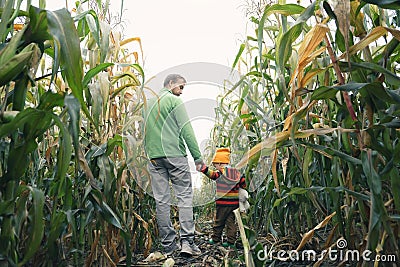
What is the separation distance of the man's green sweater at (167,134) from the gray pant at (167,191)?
0.20ft

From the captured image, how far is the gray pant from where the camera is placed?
2.38 m

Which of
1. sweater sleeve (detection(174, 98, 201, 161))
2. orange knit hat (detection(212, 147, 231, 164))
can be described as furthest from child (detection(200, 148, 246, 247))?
sweater sleeve (detection(174, 98, 201, 161))

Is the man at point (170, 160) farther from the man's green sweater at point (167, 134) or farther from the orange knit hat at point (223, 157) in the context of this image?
the orange knit hat at point (223, 157)

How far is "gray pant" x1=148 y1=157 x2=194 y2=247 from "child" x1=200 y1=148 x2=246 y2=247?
144 mm

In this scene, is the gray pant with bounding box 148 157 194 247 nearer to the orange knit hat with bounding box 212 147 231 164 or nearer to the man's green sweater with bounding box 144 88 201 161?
the man's green sweater with bounding box 144 88 201 161

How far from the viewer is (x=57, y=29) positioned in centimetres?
61

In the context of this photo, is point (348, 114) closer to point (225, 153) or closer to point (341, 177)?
point (341, 177)

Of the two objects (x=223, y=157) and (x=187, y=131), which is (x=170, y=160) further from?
(x=223, y=157)

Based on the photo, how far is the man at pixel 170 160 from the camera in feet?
7.77

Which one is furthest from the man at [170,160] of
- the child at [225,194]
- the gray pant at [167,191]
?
the child at [225,194]

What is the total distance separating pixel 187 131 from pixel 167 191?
1.34 ft

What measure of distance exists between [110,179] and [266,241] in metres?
0.97

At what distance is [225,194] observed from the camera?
2600 millimetres

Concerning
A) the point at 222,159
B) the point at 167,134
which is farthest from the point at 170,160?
the point at 222,159
